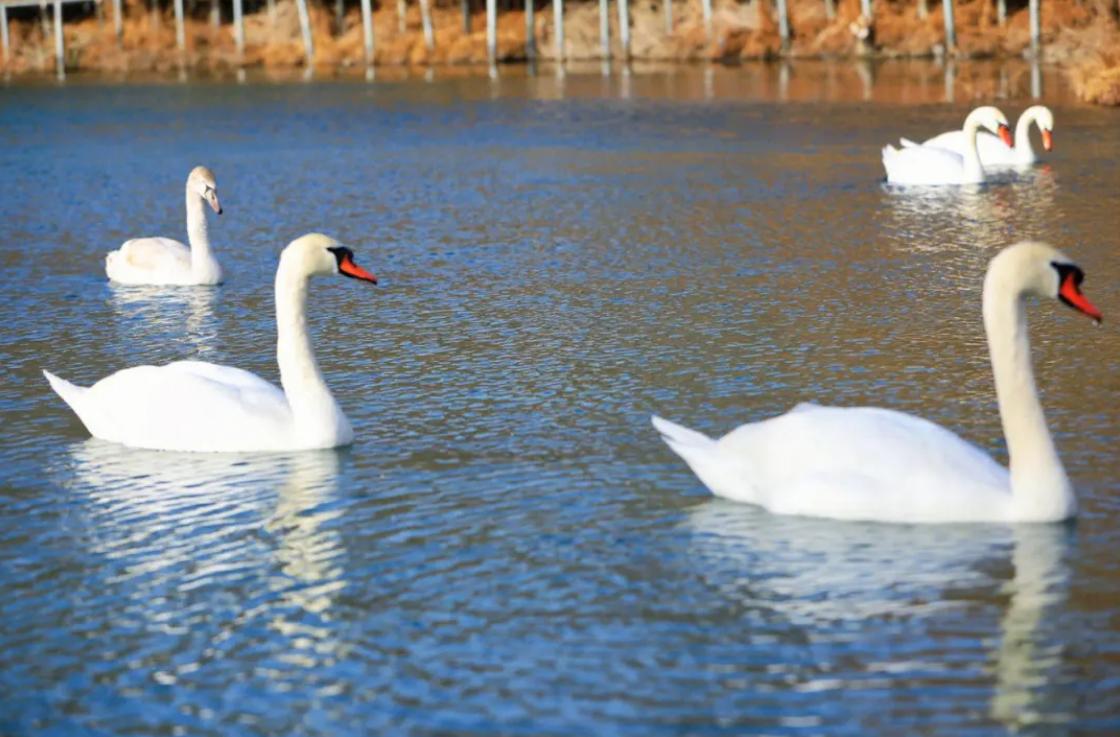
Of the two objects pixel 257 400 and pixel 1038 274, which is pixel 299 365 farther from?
pixel 1038 274

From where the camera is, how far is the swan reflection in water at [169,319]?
1130 centimetres

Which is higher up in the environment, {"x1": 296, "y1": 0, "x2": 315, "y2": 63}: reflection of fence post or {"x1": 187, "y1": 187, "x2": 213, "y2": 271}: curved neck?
{"x1": 296, "y1": 0, "x2": 315, "y2": 63}: reflection of fence post

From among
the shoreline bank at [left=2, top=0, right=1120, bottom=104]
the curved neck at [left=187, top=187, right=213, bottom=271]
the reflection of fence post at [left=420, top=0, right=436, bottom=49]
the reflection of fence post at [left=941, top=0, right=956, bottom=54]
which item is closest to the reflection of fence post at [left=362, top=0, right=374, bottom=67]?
the shoreline bank at [left=2, top=0, right=1120, bottom=104]

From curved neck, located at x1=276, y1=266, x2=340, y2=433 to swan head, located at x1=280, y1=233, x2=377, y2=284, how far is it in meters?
0.04

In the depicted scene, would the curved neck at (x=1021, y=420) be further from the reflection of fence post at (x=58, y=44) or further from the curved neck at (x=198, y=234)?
the reflection of fence post at (x=58, y=44)

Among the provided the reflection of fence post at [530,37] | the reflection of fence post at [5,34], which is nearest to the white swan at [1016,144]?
the reflection of fence post at [530,37]

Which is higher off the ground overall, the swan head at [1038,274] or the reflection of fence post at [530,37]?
the reflection of fence post at [530,37]

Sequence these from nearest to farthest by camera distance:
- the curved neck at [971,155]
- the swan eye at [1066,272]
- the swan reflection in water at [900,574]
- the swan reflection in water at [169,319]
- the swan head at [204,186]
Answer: the swan reflection in water at [900,574]
the swan eye at [1066,272]
the swan reflection in water at [169,319]
the swan head at [204,186]
the curved neck at [971,155]

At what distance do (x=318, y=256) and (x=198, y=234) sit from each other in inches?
213

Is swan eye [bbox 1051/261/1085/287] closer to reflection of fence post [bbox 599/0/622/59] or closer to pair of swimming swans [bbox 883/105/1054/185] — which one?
pair of swimming swans [bbox 883/105/1054/185]

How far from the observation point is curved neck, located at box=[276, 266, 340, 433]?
8461 millimetres

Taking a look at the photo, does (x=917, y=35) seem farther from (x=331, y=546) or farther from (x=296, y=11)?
(x=331, y=546)

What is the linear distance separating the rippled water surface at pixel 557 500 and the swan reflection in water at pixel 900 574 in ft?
0.05

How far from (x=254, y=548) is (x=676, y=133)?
17962 millimetres
